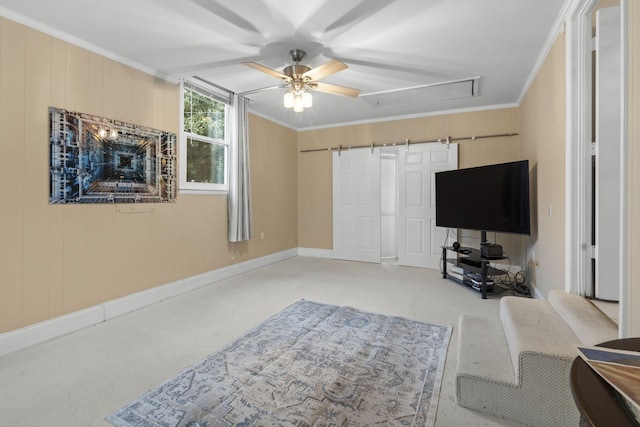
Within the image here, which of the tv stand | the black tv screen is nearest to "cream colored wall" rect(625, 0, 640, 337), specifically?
the black tv screen

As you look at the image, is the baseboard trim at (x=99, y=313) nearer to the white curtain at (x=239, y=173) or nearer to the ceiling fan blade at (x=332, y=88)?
the white curtain at (x=239, y=173)

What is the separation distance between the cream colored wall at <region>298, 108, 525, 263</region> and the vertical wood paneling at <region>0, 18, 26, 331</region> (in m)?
4.21

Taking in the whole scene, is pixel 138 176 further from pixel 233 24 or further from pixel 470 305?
pixel 470 305

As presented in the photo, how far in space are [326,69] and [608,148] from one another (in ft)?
7.02

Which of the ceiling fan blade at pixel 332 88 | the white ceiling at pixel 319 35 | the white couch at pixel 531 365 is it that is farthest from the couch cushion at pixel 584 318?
the ceiling fan blade at pixel 332 88

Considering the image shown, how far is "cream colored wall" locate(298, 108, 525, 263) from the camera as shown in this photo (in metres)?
4.54

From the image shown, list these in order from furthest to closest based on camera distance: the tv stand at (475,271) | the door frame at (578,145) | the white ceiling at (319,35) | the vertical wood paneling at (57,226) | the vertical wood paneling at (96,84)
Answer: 1. the tv stand at (475,271)
2. the vertical wood paneling at (96,84)
3. the vertical wood paneling at (57,226)
4. the white ceiling at (319,35)
5. the door frame at (578,145)

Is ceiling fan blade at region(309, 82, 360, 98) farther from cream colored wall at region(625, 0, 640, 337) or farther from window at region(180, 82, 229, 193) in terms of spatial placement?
cream colored wall at region(625, 0, 640, 337)

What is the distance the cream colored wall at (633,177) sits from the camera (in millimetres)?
1270

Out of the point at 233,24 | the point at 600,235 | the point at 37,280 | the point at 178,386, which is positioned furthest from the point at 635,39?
the point at 37,280

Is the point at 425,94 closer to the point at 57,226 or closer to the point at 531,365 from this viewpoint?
the point at 531,365

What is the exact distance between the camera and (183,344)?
7.67 feet

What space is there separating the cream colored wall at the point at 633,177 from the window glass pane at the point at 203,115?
3897mm

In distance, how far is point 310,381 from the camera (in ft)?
6.04
